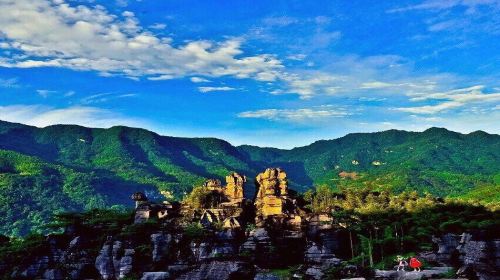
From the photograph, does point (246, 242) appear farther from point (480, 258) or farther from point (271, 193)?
point (480, 258)

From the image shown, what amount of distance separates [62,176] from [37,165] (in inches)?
399

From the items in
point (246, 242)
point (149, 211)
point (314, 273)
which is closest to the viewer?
point (314, 273)

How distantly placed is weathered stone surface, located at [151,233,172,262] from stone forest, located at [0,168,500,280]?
10 centimetres

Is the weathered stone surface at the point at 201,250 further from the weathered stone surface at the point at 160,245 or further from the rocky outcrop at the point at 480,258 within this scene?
the rocky outcrop at the point at 480,258

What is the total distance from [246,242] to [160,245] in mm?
8320

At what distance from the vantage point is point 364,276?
126 feet

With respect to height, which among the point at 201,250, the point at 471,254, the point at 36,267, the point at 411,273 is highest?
the point at 201,250

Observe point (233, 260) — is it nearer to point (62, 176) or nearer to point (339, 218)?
point (339, 218)

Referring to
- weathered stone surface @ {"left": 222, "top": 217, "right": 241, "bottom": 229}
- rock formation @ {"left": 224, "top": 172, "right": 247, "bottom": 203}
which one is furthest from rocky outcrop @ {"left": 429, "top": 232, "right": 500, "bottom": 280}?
rock formation @ {"left": 224, "top": 172, "right": 247, "bottom": 203}

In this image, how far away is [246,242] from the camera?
47.7 m

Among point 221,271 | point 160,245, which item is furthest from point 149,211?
point 221,271

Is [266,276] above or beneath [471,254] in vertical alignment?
beneath

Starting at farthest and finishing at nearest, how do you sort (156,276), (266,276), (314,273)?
(156,276) < (266,276) < (314,273)

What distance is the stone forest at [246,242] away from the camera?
4303cm
